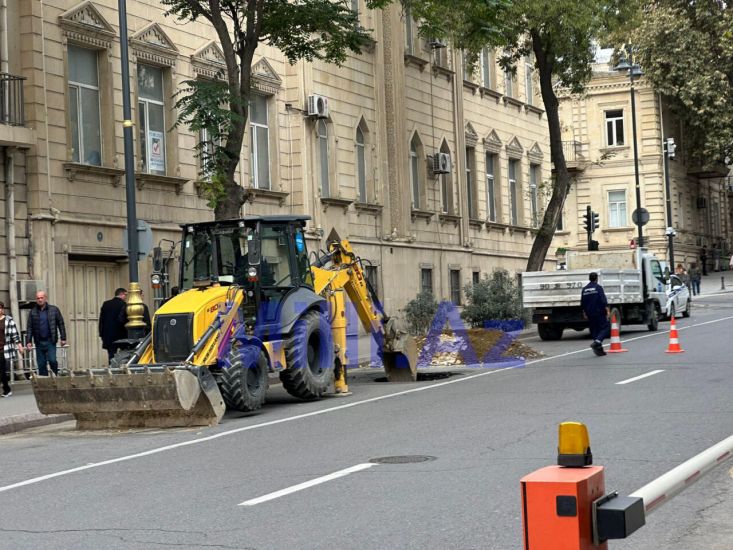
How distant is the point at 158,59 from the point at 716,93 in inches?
1755

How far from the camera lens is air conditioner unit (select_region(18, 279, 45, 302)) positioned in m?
22.1

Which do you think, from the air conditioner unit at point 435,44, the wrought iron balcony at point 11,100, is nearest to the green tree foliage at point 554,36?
the air conditioner unit at point 435,44

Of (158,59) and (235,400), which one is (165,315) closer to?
(235,400)

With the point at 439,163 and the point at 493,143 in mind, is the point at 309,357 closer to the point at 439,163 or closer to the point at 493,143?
the point at 439,163

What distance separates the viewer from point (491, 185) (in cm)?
4469

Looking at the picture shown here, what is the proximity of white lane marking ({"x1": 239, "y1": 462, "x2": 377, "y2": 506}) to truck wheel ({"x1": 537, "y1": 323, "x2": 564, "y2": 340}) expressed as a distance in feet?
69.6

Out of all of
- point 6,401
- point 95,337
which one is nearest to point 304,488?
point 6,401

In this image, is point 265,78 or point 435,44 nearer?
point 265,78

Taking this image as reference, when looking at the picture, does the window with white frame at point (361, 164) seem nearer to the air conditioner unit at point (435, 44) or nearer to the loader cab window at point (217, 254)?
the air conditioner unit at point (435, 44)

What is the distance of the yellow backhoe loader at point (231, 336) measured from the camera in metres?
15.2

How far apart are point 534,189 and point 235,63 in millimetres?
27392

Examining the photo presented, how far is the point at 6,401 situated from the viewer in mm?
19312

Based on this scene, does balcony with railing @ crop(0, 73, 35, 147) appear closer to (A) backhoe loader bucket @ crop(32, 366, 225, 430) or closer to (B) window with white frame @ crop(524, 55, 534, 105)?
(A) backhoe loader bucket @ crop(32, 366, 225, 430)

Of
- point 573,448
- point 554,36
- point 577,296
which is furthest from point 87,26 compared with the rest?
point 573,448
